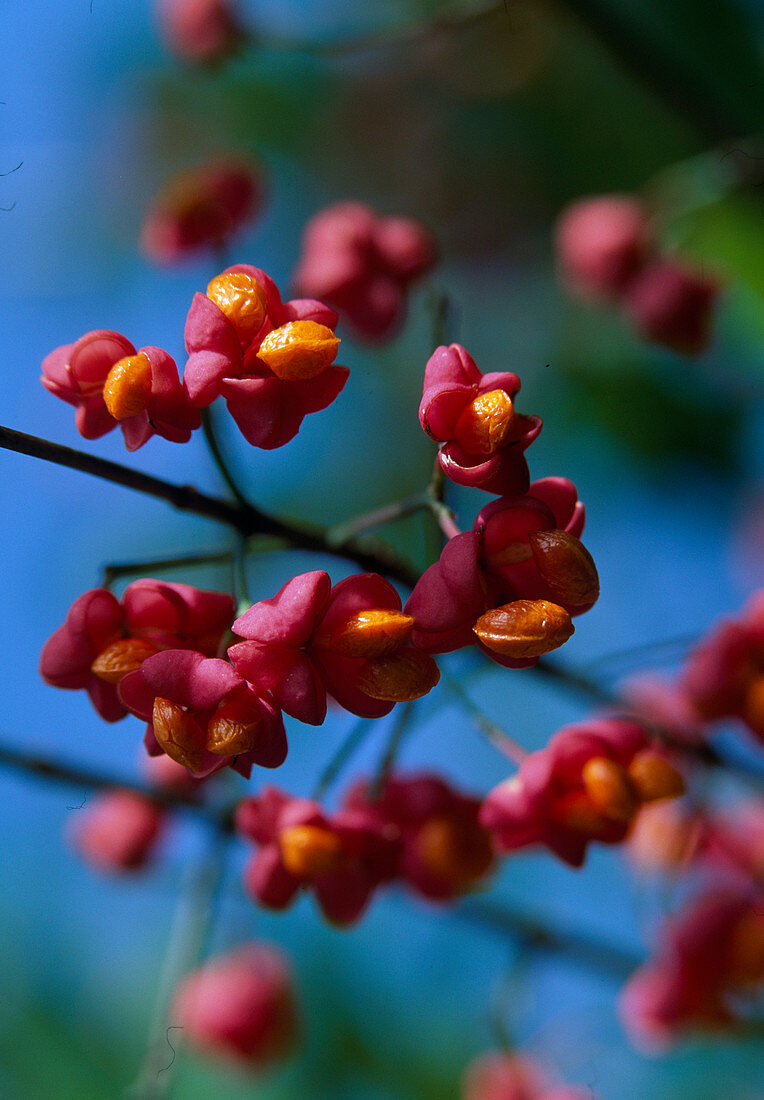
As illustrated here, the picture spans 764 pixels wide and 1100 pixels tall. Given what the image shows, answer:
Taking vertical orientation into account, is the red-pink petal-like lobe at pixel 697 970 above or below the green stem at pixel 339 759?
below

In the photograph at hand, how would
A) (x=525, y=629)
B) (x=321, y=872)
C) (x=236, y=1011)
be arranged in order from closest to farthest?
1. (x=525, y=629)
2. (x=321, y=872)
3. (x=236, y=1011)

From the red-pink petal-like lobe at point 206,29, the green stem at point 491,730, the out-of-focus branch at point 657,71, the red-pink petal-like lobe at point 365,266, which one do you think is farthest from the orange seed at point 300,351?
the red-pink petal-like lobe at point 206,29

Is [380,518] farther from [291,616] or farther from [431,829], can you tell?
[431,829]

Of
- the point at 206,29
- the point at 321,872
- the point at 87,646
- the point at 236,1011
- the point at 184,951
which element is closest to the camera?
the point at 87,646

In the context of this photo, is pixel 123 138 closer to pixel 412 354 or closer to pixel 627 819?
pixel 412 354

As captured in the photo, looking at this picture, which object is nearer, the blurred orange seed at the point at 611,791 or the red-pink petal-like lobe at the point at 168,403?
the red-pink petal-like lobe at the point at 168,403

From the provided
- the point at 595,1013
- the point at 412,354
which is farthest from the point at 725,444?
the point at 595,1013

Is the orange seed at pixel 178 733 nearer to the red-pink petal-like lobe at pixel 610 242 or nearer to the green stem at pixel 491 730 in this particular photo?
the green stem at pixel 491 730

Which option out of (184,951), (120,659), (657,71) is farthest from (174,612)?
(657,71)
